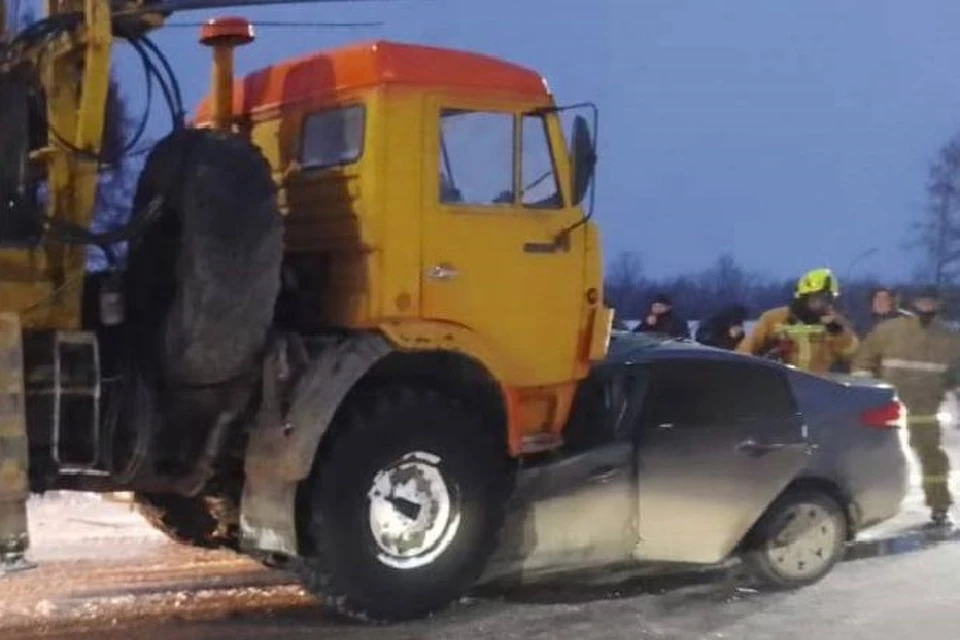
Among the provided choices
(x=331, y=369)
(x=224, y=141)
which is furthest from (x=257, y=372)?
(x=224, y=141)

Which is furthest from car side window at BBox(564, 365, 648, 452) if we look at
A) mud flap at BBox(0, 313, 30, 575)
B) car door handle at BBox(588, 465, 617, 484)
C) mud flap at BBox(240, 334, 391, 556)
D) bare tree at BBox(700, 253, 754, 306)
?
bare tree at BBox(700, 253, 754, 306)

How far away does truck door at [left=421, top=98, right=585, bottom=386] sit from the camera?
848cm

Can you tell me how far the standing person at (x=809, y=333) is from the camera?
42.5 ft

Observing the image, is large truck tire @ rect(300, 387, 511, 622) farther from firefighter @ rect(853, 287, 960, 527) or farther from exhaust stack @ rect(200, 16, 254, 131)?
firefighter @ rect(853, 287, 960, 527)

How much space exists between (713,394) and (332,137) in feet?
8.32

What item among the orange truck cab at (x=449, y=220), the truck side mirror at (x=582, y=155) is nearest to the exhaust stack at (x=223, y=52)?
the orange truck cab at (x=449, y=220)

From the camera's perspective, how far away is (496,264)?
8633 millimetres

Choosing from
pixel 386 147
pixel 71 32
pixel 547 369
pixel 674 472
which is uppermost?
pixel 71 32

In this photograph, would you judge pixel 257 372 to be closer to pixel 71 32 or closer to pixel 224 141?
pixel 224 141

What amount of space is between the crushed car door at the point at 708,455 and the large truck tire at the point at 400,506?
2.96ft

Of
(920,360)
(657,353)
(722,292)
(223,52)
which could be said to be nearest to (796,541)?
(657,353)

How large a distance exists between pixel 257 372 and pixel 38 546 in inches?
135

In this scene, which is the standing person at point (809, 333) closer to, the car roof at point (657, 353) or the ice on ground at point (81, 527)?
the car roof at point (657, 353)

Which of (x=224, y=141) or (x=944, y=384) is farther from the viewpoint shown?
(x=944, y=384)
